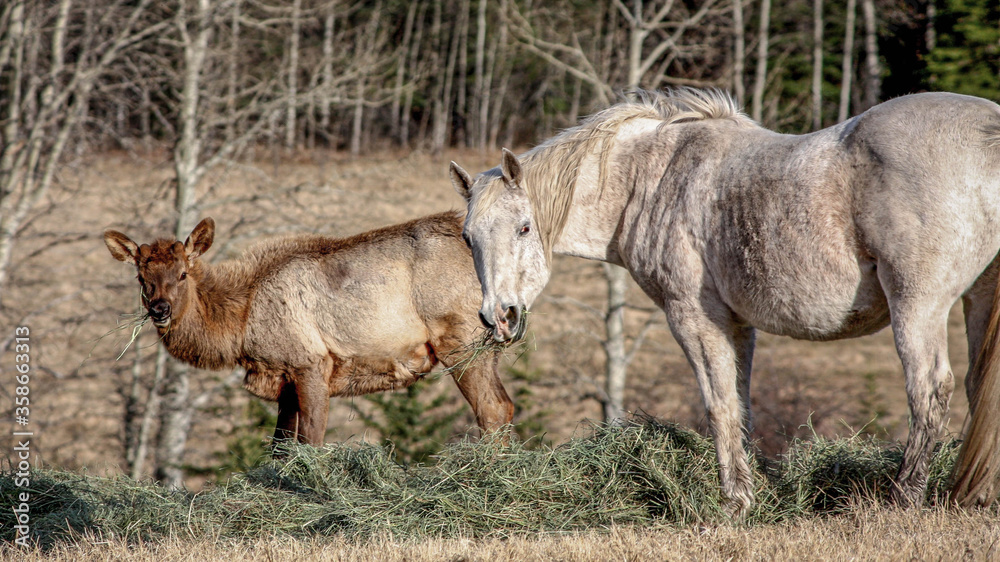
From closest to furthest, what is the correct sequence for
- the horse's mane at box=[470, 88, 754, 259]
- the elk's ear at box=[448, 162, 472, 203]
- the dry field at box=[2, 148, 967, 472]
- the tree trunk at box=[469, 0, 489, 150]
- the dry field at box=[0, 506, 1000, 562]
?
the dry field at box=[0, 506, 1000, 562]
the horse's mane at box=[470, 88, 754, 259]
the elk's ear at box=[448, 162, 472, 203]
the dry field at box=[2, 148, 967, 472]
the tree trunk at box=[469, 0, 489, 150]

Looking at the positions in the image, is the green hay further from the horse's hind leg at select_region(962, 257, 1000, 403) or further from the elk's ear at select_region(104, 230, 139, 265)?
the elk's ear at select_region(104, 230, 139, 265)

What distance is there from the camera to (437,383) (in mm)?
11672

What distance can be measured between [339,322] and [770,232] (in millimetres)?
3638

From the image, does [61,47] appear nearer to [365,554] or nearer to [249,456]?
[249,456]

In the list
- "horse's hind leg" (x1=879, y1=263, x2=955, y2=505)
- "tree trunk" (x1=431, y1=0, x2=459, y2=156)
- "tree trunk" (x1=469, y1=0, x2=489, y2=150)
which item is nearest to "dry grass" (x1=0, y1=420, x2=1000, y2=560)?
"horse's hind leg" (x1=879, y1=263, x2=955, y2=505)

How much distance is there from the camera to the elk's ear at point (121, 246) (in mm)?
6066

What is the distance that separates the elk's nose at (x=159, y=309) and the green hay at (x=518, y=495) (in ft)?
4.50

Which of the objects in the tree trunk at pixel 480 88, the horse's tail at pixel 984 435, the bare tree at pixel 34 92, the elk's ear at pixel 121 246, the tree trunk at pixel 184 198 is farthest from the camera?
the tree trunk at pixel 480 88

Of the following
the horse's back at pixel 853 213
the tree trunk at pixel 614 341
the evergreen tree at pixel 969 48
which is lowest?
the tree trunk at pixel 614 341

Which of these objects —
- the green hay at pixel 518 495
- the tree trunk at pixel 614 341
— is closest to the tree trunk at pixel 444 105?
the tree trunk at pixel 614 341

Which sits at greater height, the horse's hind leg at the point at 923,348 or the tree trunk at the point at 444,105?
the tree trunk at the point at 444,105

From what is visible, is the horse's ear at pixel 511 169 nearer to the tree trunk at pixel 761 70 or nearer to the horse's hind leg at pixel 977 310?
the horse's hind leg at pixel 977 310

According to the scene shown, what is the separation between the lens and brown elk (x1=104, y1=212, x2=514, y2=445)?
635 cm

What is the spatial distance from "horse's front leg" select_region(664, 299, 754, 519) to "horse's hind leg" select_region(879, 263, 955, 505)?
0.85 m
